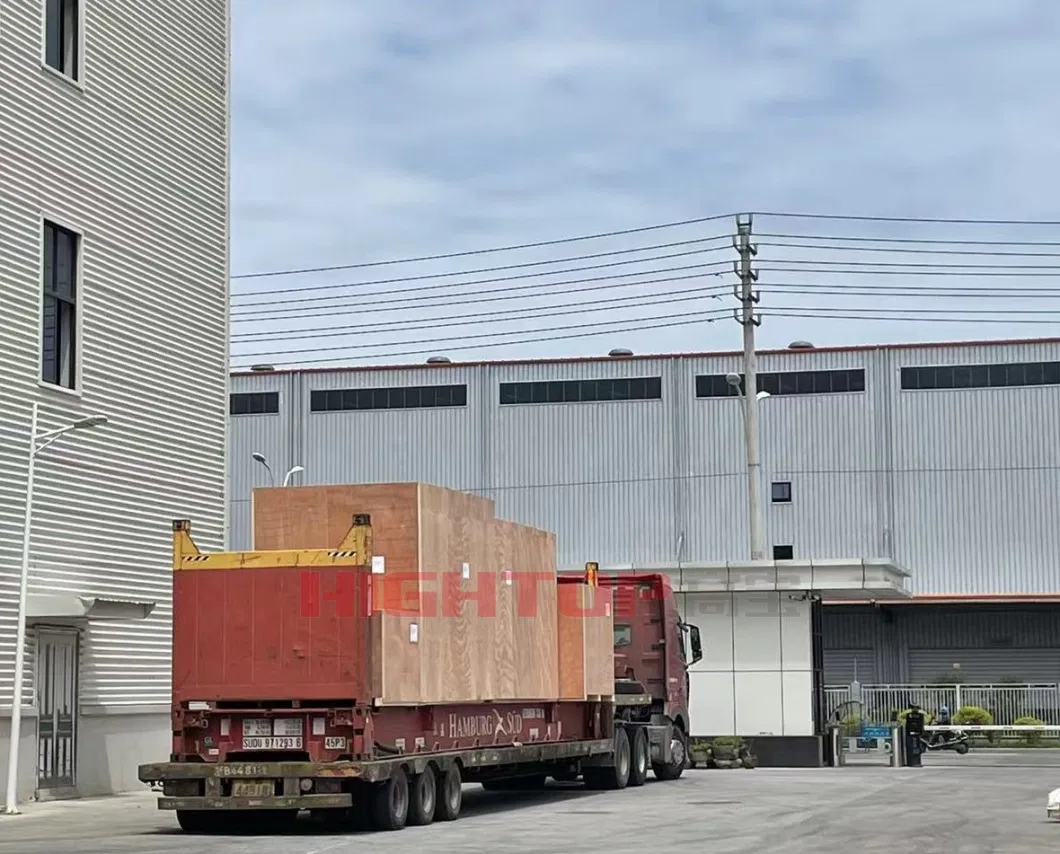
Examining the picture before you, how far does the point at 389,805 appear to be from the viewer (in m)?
20.2

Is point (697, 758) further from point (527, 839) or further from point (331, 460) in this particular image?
point (331, 460)

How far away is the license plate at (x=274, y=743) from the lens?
790 inches

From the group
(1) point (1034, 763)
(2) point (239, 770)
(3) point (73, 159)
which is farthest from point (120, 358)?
(1) point (1034, 763)

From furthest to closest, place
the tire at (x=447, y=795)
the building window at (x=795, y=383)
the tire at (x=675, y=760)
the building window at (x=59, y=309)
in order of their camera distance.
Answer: the building window at (x=795, y=383), the tire at (x=675, y=760), the building window at (x=59, y=309), the tire at (x=447, y=795)

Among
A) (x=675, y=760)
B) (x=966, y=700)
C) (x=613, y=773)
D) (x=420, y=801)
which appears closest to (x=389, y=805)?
(x=420, y=801)

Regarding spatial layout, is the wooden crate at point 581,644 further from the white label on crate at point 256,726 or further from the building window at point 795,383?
the building window at point 795,383

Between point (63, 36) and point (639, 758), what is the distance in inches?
562

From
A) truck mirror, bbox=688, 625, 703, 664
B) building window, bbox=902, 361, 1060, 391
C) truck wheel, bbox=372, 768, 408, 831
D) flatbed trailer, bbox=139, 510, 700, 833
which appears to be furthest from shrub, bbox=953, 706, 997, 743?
truck wheel, bbox=372, 768, 408, 831

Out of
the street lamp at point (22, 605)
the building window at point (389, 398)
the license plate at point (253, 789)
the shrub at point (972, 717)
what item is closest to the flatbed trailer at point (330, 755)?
the license plate at point (253, 789)

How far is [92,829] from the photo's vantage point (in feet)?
68.1

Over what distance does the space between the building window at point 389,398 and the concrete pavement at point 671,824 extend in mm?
36072

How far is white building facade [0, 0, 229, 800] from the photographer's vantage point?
83.8 ft

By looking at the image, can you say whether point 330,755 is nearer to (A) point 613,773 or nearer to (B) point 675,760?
(A) point 613,773

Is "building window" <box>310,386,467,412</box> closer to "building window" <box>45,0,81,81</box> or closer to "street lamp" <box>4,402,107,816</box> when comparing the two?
"building window" <box>45,0,81,81</box>
